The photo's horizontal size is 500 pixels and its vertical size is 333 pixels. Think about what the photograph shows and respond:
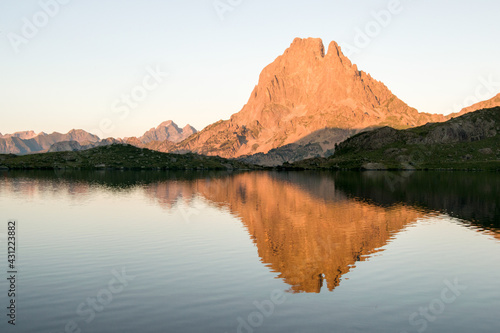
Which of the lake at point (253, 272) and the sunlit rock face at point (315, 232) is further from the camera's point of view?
the sunlit rock face at point (315, 232)

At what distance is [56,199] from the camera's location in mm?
120125

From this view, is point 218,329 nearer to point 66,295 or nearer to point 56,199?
point 66,295

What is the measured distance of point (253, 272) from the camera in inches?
1746

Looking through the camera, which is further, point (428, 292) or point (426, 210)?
point (426, 210)

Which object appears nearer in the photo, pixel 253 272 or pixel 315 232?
pixel 253 272

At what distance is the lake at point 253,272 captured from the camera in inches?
1203

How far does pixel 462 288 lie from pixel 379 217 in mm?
48427

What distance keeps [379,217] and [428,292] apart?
50712mm

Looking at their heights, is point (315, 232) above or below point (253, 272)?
above

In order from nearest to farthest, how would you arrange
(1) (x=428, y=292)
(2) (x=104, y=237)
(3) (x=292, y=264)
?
(1) (x=428, y=292), (3) (x=292, y=264), (2) (x=104, y=237)

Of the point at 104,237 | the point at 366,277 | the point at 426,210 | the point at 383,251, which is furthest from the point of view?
the point at 426,210

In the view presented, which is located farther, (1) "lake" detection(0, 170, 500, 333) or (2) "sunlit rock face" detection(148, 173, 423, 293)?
(2) "sunlit rock face" detection(148, 173, 423, 293)

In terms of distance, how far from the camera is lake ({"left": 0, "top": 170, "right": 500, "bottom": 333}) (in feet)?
100

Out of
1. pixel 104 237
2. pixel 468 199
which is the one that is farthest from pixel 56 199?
pixel 468 199
